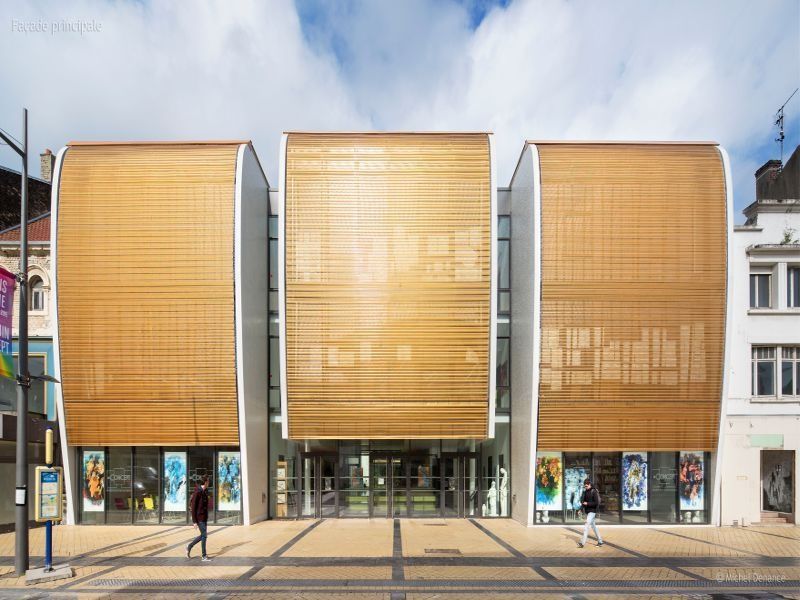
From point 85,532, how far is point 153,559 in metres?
6.13

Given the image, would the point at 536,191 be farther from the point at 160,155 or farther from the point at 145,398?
the point at 145,398

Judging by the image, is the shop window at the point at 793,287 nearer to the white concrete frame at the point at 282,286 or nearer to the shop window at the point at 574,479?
the shop window at the point at 574,479

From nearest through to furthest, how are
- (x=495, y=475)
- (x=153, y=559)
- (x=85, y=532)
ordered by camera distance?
1. (x=153, y=559)
2. (x=85, y=532)
3. (x=495, y=475)

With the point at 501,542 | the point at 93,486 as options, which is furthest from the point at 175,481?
the point at 501,542

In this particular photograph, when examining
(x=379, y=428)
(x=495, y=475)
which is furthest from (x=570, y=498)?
(x=379, y=428)

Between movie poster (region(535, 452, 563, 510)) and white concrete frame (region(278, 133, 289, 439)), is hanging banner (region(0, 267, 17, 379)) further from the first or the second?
movie poster (region(535, 452, 563, 510))

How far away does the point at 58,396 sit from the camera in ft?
70.4

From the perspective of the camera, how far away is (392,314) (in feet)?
72.8

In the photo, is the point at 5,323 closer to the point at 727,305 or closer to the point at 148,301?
the point at 148,301

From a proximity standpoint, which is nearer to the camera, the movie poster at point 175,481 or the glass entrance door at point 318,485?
the movie poster at point 175,481

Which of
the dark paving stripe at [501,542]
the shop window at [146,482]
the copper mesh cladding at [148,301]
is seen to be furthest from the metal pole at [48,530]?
the dark paving stripe at [501,542]

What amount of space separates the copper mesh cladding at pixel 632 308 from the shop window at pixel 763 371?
2138mm

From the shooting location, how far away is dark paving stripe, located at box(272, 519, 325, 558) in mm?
16891

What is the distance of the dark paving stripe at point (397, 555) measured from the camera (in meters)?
14.2
